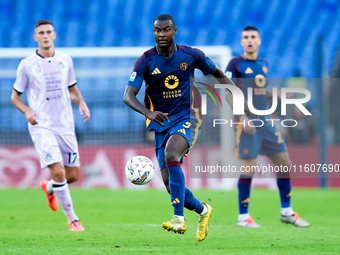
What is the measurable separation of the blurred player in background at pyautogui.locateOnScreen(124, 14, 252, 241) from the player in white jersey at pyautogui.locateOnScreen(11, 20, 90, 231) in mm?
1631

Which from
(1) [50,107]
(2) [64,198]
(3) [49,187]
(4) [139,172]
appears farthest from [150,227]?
(4) [139,172]

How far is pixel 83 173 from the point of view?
14.1 m

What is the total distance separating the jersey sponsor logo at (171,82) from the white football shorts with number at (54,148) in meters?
1.84

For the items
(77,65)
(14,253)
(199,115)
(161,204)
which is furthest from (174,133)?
(77,65)

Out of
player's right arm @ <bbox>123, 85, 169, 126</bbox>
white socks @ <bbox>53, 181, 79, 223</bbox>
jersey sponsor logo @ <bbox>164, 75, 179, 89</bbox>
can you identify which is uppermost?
jersey sponsor logo @ <bbox>164, 75, 179, 89</bbox>

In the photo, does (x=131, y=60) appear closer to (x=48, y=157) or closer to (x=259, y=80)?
(x=259, y=80)

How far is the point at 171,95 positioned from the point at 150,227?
7.15 ft

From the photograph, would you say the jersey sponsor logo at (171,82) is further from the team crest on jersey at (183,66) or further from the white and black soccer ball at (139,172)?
the white and black soccer ball at (139,172)

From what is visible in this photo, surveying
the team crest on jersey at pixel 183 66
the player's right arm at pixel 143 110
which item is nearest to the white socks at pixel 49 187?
the player's right arm at pixel 143 110

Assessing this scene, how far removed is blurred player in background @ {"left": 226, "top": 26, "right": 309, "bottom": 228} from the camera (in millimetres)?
7730

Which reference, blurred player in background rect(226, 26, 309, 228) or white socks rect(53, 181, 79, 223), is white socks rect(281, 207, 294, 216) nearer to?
blurred player in background rect(226, 26, 309, 228)

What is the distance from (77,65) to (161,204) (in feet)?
19.5

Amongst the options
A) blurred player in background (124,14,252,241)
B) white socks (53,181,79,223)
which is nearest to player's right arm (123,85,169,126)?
blurred player in background (124,14,252,241)

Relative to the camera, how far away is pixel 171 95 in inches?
236
